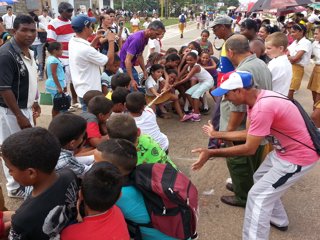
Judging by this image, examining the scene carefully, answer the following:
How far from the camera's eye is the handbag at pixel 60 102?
538 centimetres

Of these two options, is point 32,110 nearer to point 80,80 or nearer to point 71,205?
point 80,80

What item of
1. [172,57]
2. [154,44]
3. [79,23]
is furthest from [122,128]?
[154,44]

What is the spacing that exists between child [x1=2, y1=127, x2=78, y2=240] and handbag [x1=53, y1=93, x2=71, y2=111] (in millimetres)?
3766

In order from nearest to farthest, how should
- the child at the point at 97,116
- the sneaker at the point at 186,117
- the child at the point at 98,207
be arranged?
1. the child at the point at 98,207
2. the child at the point at 97,116
3. the sneaker at the point at 186,117

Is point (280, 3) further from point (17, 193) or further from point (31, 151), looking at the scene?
point (31, 151)

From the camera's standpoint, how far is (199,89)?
21.0 feet

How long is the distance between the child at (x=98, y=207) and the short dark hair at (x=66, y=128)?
0.64m

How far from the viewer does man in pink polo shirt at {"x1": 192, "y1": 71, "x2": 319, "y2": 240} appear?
8.36 feet

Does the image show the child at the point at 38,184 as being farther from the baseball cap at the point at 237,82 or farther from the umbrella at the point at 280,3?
the umbrella at the point at 280,3

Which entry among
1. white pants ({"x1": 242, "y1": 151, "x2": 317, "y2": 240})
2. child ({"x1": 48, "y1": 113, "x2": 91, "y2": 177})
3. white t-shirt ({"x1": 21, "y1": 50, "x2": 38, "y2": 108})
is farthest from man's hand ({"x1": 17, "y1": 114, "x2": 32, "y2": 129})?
white pants ({"x1": 242, "y1": 151, "x2": 317, "y2": 240})

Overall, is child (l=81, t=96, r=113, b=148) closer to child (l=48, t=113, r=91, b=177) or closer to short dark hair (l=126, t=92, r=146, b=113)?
short dark hair (l=126, t=92, r=146, b=113)

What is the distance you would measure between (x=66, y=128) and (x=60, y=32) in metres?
4.95

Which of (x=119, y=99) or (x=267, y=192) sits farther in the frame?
(x=119, y=99)

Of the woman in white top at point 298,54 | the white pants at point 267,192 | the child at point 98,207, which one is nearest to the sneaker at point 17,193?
the child at point 98,207
